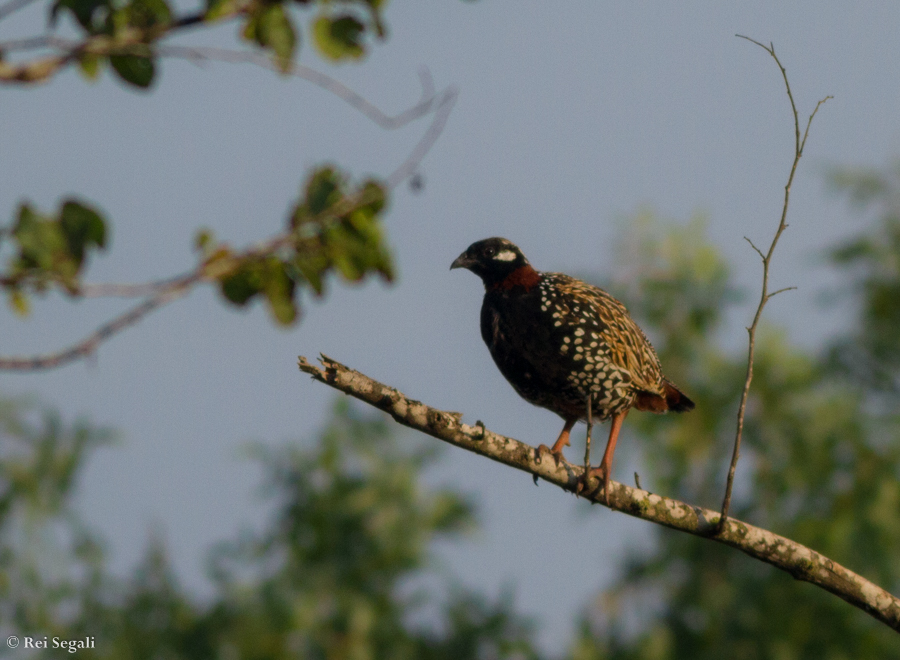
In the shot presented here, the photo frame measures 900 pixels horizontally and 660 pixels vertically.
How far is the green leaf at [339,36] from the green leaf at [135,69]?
16.3 inches

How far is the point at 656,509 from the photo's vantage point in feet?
14.9

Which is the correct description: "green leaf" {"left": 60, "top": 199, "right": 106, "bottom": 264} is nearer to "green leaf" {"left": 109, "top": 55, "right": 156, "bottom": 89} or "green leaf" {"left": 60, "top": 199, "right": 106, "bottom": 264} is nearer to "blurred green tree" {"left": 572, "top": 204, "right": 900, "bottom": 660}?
"green leaf" {"left": 109, "top": 55, "right": 156, "bottom": 89}

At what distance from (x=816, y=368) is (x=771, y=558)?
63.0 feet

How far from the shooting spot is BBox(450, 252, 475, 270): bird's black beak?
255 inches

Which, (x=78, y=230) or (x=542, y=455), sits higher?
(x=542, y=455)

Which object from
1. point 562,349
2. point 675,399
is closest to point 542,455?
point 562,349

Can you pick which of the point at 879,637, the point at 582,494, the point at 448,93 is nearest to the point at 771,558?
the point at 582,494

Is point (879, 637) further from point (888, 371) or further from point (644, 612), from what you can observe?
point (888, 371)

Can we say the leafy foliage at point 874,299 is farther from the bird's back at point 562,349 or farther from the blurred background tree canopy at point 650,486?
the bird's back at point 562,349

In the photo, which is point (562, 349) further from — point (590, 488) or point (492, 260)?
point (590, 488)

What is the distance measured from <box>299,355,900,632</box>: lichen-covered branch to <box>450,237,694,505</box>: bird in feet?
3.06

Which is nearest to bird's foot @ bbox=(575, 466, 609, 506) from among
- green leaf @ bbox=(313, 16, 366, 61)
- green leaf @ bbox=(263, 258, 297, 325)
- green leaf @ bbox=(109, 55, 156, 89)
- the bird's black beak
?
the bird's black beak

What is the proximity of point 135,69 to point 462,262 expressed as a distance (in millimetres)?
4334

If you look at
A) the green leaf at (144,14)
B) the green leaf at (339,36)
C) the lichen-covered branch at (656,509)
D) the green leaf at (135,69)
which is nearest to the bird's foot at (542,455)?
the lichen-covered branch at (656,509)
